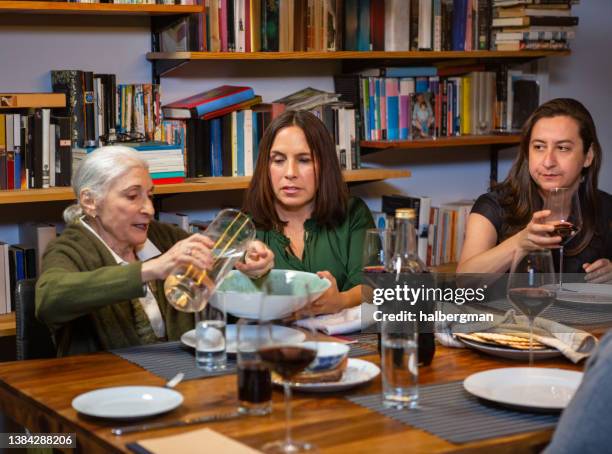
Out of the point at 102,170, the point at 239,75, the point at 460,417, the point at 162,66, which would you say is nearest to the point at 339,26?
the point at 239,75

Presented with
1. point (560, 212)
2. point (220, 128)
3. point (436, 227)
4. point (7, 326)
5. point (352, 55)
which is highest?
point (352, 55)

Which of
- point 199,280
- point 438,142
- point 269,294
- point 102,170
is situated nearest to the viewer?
point 269,294

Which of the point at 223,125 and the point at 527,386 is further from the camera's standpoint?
the point at 223,125

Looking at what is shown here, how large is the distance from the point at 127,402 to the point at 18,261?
1.58 metres

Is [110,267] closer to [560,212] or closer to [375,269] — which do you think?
[375,269]

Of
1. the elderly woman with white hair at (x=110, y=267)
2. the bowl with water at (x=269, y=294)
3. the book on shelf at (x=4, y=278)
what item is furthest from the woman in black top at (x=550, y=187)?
the book on shelf at (x=4, y=278)

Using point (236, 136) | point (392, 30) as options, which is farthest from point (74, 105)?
point (392, 30)

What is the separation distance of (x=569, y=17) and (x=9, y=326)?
2564 millimetres

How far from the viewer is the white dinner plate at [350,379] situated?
5.73 ft

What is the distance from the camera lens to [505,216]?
2928 mm

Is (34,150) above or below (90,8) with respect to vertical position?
below

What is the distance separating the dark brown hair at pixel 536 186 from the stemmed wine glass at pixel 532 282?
41.7 inches

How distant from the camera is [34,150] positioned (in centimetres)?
311

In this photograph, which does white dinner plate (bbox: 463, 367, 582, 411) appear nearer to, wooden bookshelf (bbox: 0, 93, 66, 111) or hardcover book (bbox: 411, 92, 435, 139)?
wooden bookshelf (bbox: 0, 93, 66, 111)
